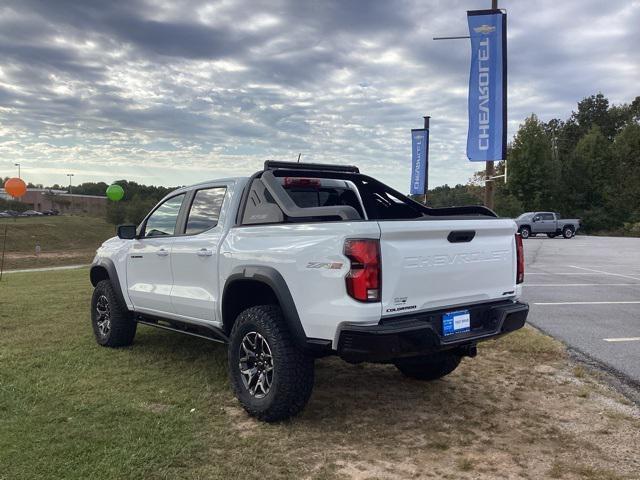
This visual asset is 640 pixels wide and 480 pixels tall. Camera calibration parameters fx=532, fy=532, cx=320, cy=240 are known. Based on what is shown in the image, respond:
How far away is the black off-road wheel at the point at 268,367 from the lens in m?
3.68

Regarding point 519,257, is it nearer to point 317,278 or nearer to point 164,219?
point 317,278

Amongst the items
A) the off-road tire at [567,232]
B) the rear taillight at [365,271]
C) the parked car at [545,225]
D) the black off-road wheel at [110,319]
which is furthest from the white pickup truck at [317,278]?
the off-road tire at [567,232]

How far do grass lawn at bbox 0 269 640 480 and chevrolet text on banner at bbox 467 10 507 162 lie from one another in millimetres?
5365

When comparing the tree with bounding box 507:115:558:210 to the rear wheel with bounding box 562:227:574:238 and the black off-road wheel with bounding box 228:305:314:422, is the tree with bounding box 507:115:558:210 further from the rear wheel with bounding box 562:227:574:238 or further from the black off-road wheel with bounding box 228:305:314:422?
the black off-road wheel with bounding box 228:305:314:422

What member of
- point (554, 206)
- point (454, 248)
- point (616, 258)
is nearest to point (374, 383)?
point (454, 248)

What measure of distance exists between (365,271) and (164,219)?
2.87 metres

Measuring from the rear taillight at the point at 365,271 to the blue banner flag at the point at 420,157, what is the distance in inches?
832

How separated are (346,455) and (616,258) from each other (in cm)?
1884

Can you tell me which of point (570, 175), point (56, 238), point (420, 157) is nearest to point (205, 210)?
point (420, 157)

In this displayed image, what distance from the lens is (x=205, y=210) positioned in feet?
15.9

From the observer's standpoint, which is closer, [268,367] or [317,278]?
[317,278]

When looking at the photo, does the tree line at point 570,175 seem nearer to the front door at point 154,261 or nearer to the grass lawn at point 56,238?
the grass lawn at point 56,238

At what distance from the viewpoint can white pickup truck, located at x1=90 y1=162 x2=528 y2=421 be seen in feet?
10.9

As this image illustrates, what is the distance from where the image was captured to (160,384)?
4.73 m
